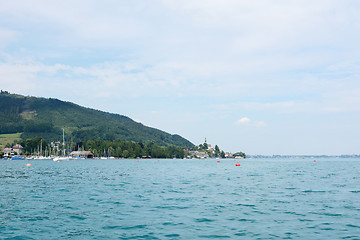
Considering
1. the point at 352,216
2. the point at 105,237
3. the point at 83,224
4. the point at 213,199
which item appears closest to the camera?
the point at 105,237

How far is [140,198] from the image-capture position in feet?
129

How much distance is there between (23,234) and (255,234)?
16.3 meters

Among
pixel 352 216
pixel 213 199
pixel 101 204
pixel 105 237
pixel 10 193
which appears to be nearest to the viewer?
pixel 105 237

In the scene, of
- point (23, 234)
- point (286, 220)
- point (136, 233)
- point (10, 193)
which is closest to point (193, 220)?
point (136, 233)

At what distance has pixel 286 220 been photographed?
1022 inches

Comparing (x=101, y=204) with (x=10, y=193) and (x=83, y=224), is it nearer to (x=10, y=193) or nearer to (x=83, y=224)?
(x=83, y=224)

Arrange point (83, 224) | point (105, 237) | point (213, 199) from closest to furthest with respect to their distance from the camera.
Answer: point (105, 237) < point (83, 224) < point (213, 199)

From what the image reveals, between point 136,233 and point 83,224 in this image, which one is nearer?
point 136,233

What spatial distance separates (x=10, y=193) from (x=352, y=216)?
4207 cm

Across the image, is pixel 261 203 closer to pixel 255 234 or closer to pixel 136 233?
pixel 255 234

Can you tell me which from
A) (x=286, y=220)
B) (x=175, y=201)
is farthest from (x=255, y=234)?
(x=175, y=201)

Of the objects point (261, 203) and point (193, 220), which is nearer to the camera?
point (193, 220)

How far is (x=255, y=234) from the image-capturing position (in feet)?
71.1

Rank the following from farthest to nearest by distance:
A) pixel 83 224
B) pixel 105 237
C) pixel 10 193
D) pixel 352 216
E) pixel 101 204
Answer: pixel 10 193, pixel 101 204, pixel 352 216, pixel 83 224, pixel 105 237
